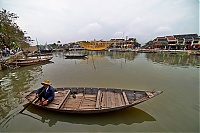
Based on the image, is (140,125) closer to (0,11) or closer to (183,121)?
(183,121)

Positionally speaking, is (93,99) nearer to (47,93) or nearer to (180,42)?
(47,93)

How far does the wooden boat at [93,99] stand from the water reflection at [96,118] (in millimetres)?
400

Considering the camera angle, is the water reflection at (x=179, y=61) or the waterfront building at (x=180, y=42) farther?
the waterfront building at (x=180, y=42)

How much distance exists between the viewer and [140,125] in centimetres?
417

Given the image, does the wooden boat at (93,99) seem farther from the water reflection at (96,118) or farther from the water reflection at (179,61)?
the water reflection at (179,61)

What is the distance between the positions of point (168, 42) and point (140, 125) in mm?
50960

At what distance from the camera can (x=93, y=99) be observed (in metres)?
5.09

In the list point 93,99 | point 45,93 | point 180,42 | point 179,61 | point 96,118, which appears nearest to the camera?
point 96,118

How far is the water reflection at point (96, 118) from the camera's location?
4.29m

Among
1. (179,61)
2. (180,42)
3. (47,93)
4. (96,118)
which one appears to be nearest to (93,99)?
(96,118)

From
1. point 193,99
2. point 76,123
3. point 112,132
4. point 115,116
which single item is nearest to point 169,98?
point 193,99

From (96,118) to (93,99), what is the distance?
91 centimetres

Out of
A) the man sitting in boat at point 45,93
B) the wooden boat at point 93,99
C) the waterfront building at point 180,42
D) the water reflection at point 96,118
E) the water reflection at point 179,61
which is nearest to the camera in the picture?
the wooden boat at point 93,99

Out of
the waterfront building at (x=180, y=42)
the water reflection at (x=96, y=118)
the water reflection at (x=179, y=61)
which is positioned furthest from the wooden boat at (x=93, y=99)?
the waterfront building at (x=180, y=42)
